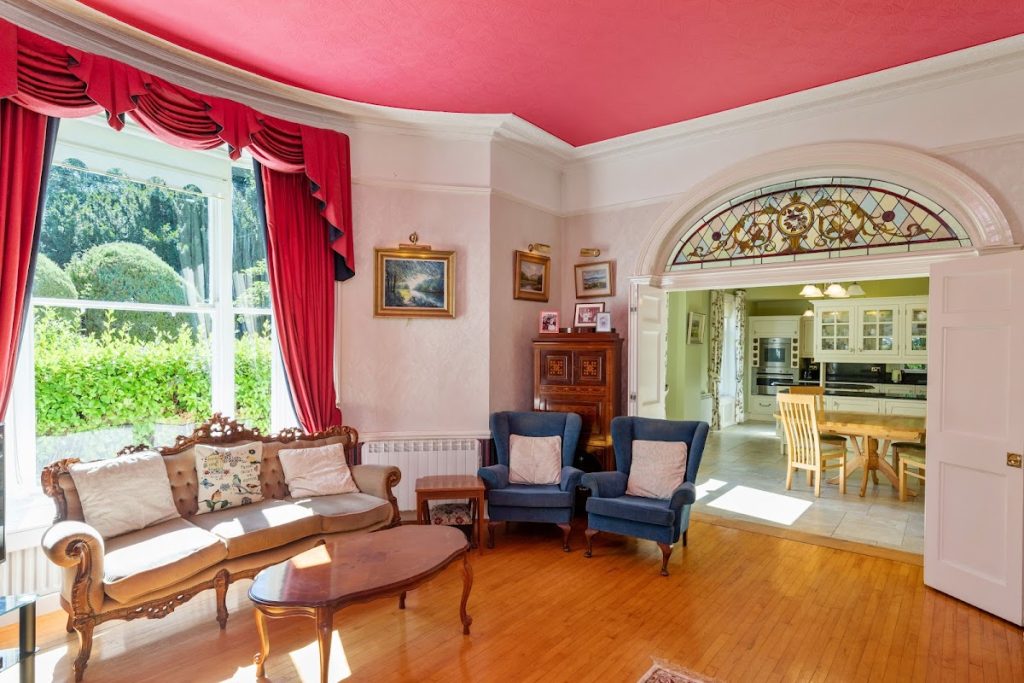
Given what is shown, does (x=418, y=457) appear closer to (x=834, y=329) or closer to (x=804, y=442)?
(x=804, y=442)

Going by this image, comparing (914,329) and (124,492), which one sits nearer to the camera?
(124,492)

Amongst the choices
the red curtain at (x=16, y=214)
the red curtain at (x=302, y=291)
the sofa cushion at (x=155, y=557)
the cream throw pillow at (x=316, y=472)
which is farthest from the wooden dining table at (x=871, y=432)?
the red curtain at (x=16, y=214)

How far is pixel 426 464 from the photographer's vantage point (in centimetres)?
505

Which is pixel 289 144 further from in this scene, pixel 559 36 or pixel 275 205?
pixel 559 36

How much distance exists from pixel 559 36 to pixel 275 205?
2.51 meters

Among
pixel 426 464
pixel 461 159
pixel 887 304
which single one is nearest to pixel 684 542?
pixel 426 464

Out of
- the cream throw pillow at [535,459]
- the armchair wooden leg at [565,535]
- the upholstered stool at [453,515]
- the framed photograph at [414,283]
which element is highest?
the framed photograph at [414,283]

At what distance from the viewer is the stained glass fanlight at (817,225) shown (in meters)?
4.22

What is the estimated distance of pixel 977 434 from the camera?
3.51 m

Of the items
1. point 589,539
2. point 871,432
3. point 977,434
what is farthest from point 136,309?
point 871,432

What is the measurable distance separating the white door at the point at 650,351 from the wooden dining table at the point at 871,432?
79.9 inches

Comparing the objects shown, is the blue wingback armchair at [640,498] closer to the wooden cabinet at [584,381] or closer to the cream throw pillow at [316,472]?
the wooden cabinet at [584,381]

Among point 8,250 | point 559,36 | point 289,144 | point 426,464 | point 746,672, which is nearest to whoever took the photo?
point 746,672

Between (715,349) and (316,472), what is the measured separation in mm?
7700
